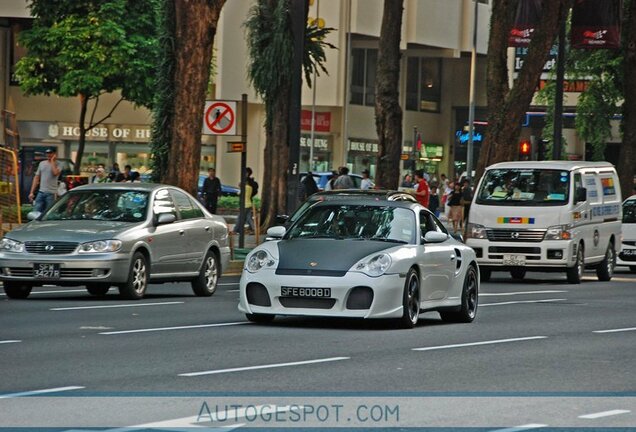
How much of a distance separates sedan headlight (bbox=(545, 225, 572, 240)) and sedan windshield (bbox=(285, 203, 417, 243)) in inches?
447

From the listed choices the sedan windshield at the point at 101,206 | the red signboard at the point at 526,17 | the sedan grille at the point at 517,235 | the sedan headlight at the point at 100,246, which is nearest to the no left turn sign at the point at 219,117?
the sedan grille at the point at 517,235

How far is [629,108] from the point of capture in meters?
48.4

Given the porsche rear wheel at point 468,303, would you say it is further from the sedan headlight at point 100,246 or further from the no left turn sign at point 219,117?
the no left turn sign at point 219,117

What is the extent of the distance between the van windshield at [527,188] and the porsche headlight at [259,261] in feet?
Answer: 42.2

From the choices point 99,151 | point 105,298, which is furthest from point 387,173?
point 99,151

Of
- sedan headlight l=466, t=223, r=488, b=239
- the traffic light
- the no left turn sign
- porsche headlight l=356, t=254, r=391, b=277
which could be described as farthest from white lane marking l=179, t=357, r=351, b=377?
the traffic light

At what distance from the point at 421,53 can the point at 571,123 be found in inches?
520

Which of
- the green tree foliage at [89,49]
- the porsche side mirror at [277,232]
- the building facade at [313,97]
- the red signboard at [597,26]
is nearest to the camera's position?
Result: the porsche side mirror at [277,232]

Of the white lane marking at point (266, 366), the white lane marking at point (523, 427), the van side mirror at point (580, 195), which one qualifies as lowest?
the white lane marking at point (266, 366)

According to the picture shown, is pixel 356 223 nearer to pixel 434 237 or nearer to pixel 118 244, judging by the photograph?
pixel 434 237

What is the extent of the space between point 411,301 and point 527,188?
41.1ft

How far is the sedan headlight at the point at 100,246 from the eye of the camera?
20344 mm

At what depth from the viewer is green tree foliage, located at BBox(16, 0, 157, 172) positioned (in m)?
60.7

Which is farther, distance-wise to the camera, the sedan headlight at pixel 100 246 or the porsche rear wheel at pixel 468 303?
the sedan headlight at pixel 100 246
